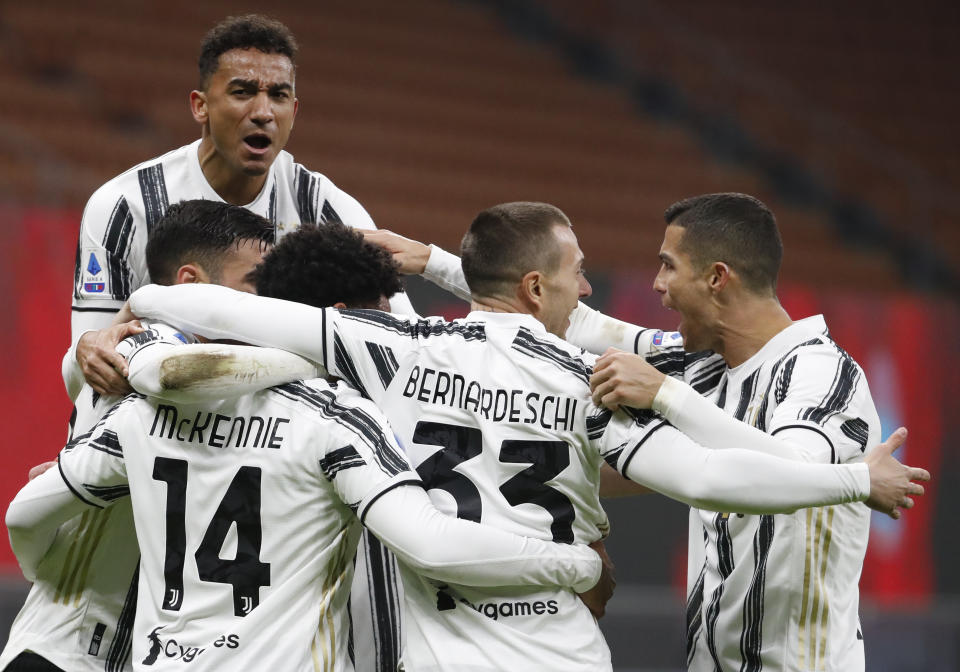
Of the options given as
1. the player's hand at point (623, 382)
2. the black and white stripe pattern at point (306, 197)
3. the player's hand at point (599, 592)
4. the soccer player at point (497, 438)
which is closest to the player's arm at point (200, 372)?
the soccer player at point (497, 438)

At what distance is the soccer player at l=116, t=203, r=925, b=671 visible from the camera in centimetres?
293

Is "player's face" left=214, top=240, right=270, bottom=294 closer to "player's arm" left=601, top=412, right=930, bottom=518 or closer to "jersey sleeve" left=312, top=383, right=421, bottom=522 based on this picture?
"jersey sleeve" left=312, top=383, right=421, bottom=522

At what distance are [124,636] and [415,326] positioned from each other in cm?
110

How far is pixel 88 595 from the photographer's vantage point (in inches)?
127

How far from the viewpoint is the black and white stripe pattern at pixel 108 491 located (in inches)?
119

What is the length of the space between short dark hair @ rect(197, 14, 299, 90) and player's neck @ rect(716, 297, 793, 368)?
5.48 feet

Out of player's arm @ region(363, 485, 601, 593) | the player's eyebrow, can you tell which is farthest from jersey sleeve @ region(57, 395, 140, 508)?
the player's eyebrow

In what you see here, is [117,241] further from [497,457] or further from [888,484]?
[888,484]

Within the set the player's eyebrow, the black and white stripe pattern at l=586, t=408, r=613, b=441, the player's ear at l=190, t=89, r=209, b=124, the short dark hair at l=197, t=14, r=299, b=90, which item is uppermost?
the short dark hair at l=197, t=14, r=299, b=90

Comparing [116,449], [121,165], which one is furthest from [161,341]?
[121,165]

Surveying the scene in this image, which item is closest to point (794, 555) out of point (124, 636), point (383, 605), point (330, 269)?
point (383, 605)

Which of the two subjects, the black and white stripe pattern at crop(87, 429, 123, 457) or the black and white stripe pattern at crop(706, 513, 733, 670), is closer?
the black and white stripe pattern at crop(87, 429, 123, 457)

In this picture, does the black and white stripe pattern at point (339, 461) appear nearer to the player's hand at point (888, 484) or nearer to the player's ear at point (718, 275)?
the player's hand at point (888, 484)

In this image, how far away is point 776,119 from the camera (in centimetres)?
1356
